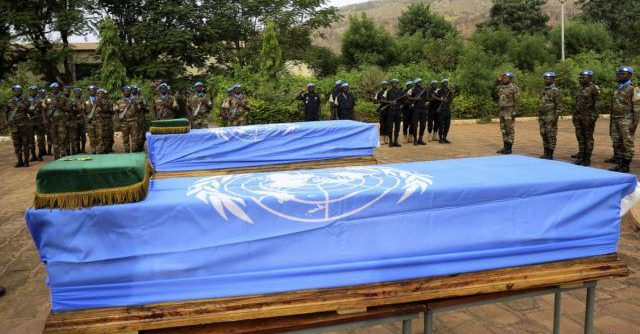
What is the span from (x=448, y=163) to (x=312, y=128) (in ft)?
14.5

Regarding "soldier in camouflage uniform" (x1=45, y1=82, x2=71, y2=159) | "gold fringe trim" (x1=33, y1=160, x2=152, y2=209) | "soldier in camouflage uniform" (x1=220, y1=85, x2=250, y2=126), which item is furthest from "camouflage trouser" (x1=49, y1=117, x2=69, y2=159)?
"gold fringe trim" (x1=33, y1=160, x2=152, y2=209)

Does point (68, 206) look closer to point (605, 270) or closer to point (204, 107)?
point (605, 270)

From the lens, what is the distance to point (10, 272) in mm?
5078

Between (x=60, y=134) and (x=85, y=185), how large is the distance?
1094cm

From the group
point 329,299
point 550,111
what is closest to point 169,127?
point 329,299

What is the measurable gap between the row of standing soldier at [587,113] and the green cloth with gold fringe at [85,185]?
28.2 feet

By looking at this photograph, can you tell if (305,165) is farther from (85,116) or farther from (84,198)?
(85,116)

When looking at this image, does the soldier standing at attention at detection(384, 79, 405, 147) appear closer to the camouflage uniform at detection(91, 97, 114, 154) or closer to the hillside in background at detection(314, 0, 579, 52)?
the camouflage uniform at detection(91, 97, 114, 154)

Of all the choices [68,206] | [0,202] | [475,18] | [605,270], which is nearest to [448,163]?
[605,270]

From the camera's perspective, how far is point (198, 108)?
12250mm

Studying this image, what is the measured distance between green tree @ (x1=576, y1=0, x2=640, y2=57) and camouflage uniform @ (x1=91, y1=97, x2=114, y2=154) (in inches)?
1309

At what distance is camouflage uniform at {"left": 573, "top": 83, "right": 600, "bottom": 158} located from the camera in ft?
30.1

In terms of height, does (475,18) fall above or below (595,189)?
above

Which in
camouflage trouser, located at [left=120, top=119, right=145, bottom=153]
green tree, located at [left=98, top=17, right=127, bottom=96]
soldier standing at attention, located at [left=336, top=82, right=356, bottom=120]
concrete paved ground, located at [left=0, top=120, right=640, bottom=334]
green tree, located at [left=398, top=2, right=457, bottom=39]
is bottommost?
concrete paved ground, located at [left=0, top=120, right=640, bottom=334]
